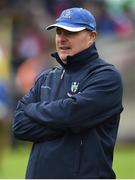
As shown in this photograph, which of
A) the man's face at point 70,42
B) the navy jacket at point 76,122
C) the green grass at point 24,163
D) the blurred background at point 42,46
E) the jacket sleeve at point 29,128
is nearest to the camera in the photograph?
the navy jacket at point 76,122

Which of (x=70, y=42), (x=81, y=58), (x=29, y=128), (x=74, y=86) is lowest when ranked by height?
(x=29, y=128)

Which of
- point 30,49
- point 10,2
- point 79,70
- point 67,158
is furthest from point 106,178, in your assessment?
point 10,2

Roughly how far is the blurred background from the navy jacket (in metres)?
9.92

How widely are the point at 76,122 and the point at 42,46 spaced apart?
1409cm

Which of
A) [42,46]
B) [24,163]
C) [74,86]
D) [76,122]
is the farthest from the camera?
[42,46]

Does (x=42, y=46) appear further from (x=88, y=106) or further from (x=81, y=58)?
(x=88, y=106)

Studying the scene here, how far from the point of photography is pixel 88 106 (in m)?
6.86

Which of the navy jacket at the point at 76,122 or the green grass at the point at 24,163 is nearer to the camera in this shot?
the navy jacket at the point at 76,122

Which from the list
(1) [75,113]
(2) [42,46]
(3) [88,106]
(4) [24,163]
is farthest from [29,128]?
(2) [42,46]

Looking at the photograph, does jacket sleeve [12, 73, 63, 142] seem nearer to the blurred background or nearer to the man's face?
the man's face

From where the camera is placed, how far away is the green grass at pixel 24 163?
553 inches

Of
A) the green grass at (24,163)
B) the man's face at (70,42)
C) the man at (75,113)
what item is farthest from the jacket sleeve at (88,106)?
the green grass at (24,163)

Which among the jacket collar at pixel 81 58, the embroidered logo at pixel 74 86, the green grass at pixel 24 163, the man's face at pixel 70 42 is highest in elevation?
the man's face at pixel 70 42

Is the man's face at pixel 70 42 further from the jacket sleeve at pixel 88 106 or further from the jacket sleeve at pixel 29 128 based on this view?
the jacket sleeve at pixel 29 128
